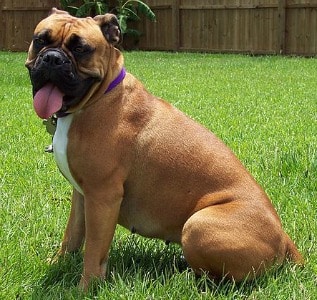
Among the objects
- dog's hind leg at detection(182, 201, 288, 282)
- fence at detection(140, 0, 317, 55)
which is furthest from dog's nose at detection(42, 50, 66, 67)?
fence at detection(140, 0, 317, 55)

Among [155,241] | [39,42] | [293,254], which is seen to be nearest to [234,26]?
[155,241]

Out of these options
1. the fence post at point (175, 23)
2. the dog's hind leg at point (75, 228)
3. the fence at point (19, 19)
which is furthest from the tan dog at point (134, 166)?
the fence at point (19, 19)

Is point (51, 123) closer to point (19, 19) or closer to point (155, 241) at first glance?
point (155, 241)

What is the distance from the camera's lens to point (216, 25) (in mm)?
19812

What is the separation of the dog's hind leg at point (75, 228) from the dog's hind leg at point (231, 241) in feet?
2.12

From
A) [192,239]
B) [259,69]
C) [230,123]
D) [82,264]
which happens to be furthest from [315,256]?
A: [259,69]

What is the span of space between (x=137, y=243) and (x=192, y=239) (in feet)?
2.30

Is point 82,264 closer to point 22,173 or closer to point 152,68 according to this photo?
point 22,173

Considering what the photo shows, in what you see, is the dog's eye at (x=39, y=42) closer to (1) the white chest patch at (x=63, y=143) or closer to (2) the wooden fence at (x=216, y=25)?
(1) the white chest patch at (x=63, y=143)

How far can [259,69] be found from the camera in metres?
14.4

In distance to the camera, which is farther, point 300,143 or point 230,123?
point 230,123

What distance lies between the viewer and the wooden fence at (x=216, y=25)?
18359 mm

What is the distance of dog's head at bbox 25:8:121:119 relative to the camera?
288 cm

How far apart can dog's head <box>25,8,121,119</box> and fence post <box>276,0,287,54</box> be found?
16.0 m
